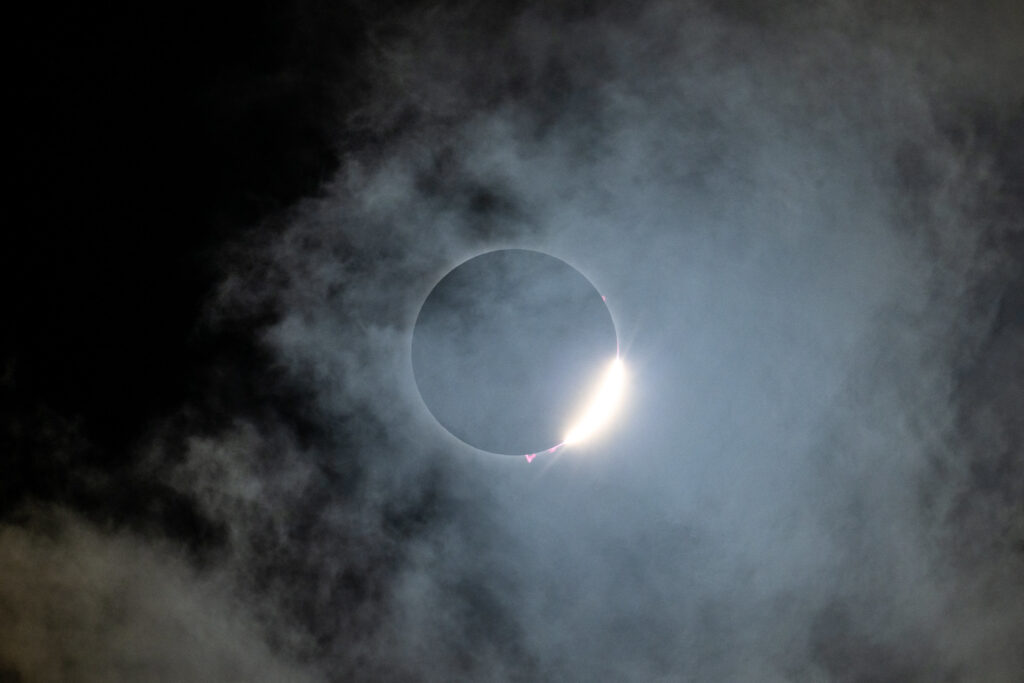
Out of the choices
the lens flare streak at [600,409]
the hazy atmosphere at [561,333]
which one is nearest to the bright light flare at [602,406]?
the lens flare streak at [600,409]

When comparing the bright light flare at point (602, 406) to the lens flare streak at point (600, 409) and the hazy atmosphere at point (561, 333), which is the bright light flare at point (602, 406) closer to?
the lens flare streak at point (600, 409)

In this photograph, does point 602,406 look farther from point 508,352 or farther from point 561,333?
point 508,352

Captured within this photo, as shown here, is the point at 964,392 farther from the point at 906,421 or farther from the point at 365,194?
the point at 365,194

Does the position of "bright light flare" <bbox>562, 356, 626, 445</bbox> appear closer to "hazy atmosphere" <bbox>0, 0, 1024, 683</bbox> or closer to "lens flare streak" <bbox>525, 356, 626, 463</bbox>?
"lens flare streak" <bbox>525, 356, 626, 463</bbox>

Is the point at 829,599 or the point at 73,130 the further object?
the point at 829,599

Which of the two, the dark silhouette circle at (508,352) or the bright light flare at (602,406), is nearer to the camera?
the dark silhouette circle at (508,352)

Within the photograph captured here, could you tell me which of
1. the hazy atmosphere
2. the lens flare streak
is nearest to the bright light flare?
the lens flare streak

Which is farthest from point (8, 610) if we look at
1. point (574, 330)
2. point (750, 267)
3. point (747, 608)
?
point (750, 267)
